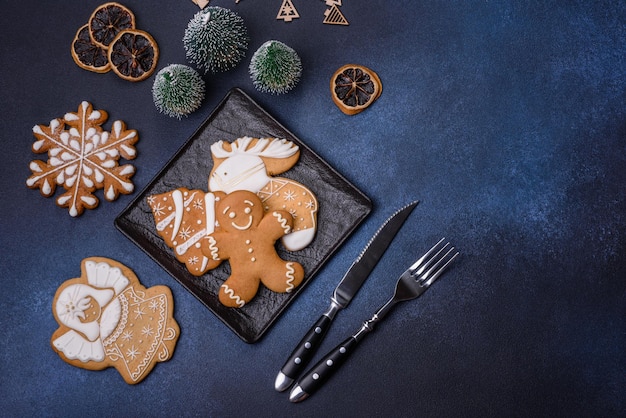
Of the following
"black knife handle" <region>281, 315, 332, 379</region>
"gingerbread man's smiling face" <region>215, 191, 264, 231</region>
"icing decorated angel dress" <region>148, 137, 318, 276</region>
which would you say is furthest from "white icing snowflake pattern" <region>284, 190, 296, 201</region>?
"black knife handle" <region>281, 315, 332, 379</region>

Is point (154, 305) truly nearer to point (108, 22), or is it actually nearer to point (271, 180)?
point (271, 180)

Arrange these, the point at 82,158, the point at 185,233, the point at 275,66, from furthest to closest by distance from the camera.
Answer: the point at 82,158, the point at 185,233, the point at 275,66

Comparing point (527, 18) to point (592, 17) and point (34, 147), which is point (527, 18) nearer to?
point (592, 17)

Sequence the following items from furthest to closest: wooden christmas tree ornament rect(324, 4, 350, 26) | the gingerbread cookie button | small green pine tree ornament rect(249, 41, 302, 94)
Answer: wooden christmas tree ornament rect(324, 4, 350, 26) → the gingerbread cookie button → small green pine tree ornament rect(249, 41, 302, 94)

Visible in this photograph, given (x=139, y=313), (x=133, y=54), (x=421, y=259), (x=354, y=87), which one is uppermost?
(x=354, y=87)

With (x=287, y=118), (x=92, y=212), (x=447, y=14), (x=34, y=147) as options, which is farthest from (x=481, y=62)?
(x=34, y=147)

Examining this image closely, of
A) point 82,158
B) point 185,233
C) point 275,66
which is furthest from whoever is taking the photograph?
point 82,158

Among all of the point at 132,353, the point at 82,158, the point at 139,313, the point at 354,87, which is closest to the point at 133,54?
the point at 82,158

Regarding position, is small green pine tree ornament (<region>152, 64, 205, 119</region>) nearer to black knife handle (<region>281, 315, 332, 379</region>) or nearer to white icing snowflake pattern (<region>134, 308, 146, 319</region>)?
white icing snowflake pattern (<region>134, 308, 146, 319</region>)
